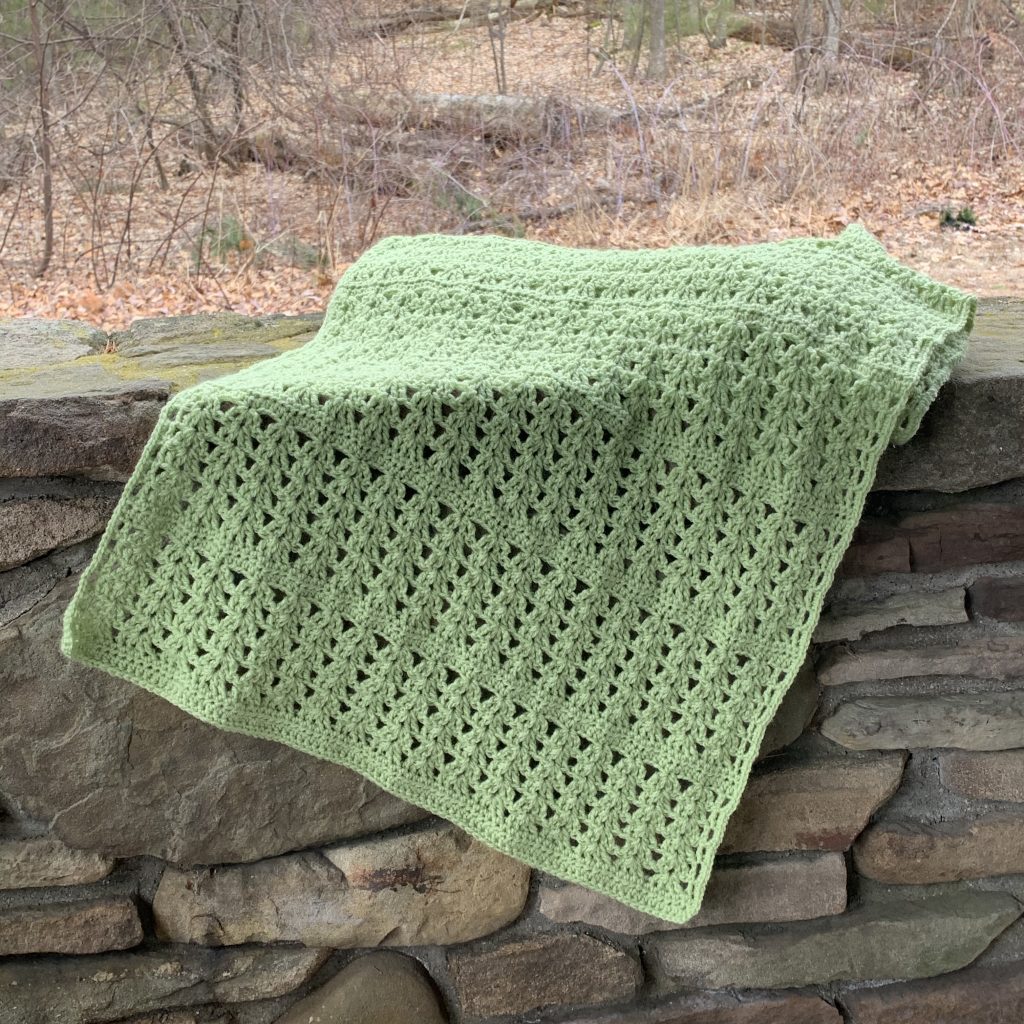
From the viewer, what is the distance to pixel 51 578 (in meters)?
1.21

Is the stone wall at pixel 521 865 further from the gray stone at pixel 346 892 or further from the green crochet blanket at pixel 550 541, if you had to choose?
the green crochet blanket at pixel 550 541

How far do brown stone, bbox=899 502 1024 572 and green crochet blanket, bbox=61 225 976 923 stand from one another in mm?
184

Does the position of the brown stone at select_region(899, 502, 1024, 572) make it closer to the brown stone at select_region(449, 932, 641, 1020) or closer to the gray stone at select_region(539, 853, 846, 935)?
the gray stone at select_region(539, 853, 846, 935)

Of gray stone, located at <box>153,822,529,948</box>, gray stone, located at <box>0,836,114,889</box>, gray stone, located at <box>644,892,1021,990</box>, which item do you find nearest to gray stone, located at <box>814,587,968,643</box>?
gray stone, located at <box>644,892,1021,990</box>

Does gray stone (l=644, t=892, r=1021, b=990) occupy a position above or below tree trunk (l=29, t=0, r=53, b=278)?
below

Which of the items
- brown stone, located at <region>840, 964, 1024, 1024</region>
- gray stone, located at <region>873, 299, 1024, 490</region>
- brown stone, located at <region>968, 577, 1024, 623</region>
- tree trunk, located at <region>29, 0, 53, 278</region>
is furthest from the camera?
tree trunk, located at <region>29, 0, 53, 278</region>

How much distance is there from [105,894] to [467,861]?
47 centimetres

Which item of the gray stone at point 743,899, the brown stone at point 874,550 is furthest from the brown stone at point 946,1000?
the brown stone at point 874,550

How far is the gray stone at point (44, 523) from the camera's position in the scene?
118 cm

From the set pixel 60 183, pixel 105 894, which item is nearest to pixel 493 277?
pixel 105 894

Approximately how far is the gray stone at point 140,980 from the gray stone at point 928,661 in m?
0.76

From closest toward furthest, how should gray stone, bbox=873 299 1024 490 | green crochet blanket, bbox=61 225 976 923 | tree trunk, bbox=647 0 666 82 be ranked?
1. green crochet blanket, bbox=61 225 976 923
2. gray stone, bbox=873 299 1024 490
3. tree trunk, bbox=647 0 666 82

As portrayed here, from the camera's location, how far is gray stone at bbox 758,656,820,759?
50.8 inches

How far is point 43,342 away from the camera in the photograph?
1.59 m
